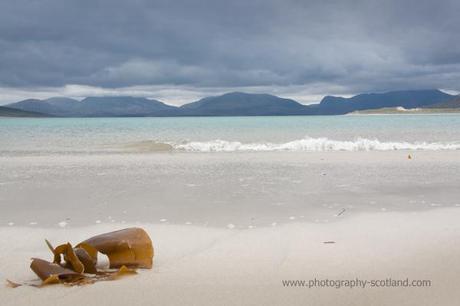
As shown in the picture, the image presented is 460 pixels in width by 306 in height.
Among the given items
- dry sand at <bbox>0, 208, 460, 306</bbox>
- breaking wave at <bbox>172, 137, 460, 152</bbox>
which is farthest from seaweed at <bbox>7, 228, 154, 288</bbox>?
breaking wave at <bbox>172, 137, 460, 152</bbox>

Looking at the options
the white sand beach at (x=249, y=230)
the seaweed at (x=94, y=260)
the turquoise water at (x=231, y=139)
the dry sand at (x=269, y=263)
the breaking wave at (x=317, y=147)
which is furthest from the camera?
the turquoise water at (x=231, y=139)

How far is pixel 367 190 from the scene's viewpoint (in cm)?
926

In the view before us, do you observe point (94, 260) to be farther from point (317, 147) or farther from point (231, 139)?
point (231, 139)

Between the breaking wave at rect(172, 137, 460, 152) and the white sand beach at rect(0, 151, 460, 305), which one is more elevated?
the breaking wave at rect(172, 137, 460, 152)

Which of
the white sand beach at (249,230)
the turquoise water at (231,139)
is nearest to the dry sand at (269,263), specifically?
the white sand beach at (249,230)

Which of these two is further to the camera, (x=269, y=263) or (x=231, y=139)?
(x=231, y=139)

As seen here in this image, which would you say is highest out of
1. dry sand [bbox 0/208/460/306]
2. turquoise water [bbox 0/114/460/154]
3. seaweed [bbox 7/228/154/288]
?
turquoise water [bbox 0/114/460/154]

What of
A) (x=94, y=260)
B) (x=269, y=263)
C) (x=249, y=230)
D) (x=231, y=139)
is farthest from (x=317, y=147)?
(x=94, y=260)

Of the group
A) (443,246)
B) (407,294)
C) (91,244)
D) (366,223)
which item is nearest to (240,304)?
(407,294)

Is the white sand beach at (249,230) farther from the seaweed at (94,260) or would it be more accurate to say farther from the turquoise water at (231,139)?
the turquoise water at (231,139)

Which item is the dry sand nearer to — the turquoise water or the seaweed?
the seaweed

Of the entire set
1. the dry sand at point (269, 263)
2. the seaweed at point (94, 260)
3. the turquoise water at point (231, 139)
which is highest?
the turquoise water at point (231, 139)

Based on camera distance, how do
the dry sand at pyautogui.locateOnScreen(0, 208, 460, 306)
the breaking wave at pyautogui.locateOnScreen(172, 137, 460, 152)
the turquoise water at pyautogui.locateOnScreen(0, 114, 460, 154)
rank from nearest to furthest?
the dry sand at pyautogui.locateOnScreen(0, 208, 460, 306), the breaking wave at pyautogui.locateOnScreen(172, 137, 460, 152), the turquoise water at pyautogui.locateOnScreen(0, 114, 460, 154)

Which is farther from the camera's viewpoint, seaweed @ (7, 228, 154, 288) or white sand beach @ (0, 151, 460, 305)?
seaweed @ (7, 228, 154, 288)
